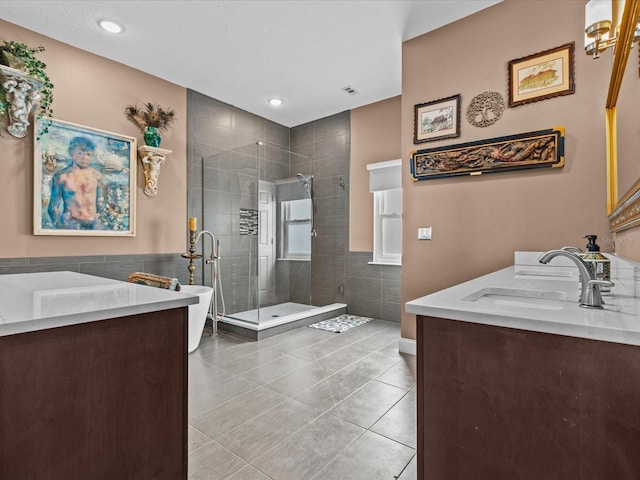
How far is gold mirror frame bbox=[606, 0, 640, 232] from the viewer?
1.17 meters

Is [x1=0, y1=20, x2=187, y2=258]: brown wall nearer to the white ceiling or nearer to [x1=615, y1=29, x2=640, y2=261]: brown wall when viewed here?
the white ceiling

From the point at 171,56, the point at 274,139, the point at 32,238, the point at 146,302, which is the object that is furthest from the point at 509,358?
the point at 274,139

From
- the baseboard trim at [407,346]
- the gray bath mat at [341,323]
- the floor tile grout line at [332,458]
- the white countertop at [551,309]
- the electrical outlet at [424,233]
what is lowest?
the floor tile grout line at [332,458]

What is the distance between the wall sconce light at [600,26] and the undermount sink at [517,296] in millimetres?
1013

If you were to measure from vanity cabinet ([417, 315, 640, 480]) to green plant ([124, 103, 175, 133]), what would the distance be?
3.54m

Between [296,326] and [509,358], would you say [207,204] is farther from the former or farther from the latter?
[509,358]

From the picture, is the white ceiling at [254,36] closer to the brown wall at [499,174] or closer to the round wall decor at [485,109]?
the brown wall at [499,174]

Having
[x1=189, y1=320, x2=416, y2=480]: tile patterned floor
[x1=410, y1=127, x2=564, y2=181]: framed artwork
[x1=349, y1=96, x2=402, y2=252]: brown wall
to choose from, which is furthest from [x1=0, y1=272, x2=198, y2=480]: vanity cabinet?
[x1=349, y1=96, x2=402, y2=252]: brown wall

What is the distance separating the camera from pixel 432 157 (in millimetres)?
2861

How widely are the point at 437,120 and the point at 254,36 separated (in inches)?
69.0

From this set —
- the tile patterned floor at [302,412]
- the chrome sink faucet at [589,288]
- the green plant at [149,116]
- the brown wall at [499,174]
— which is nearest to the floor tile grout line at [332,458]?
the tile patterned floor at [302,412]

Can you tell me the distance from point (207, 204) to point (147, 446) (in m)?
3.21

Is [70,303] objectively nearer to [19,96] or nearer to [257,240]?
[19,96]

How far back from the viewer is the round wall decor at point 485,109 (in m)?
2.57
